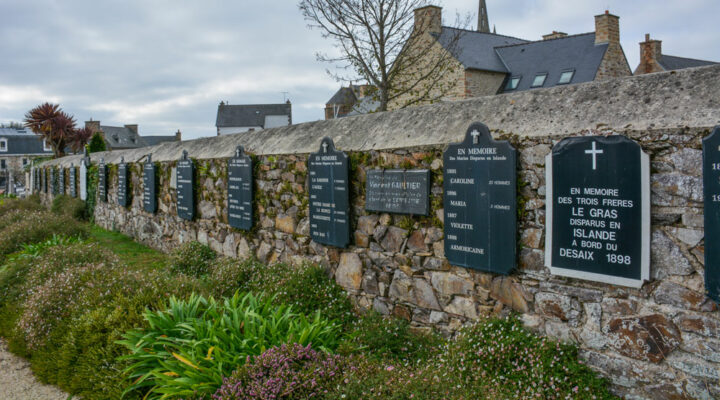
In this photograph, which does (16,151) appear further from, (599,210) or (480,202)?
(599,210)

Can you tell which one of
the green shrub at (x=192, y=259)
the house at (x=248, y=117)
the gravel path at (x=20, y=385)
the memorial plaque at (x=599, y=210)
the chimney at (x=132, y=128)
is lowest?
the gravel path at (x=20, y=385)

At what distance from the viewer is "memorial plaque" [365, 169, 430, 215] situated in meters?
4.67

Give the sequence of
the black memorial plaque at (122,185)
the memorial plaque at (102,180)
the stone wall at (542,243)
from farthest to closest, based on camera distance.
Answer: the memorial plaque at (102,180) < the black memorial plaque at (122,185) < the stone wall at (542,243)

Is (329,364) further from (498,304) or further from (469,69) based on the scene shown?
(469,69)

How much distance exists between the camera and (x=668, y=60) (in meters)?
38.0

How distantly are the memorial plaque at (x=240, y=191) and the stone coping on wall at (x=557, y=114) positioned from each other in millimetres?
1261

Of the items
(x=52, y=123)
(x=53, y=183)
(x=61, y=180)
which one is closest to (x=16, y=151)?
(x=52, y=123)

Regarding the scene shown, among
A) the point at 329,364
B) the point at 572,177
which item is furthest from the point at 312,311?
the point at 572,177

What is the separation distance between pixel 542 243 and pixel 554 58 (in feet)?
91.3

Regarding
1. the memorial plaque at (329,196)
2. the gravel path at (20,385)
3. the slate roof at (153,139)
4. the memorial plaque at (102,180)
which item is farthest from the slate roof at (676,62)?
the slate roof at (153,139)

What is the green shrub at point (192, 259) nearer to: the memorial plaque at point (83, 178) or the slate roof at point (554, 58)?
the memorial plaque at point (83, 178)

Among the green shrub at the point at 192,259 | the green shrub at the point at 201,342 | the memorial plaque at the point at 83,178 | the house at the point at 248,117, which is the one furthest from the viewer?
the house at the point at 248,117

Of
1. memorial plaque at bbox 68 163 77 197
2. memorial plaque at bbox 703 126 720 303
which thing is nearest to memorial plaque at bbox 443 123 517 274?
memorial plaque at bbox 703 126 720 303

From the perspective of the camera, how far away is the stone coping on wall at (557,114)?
3250 mm
